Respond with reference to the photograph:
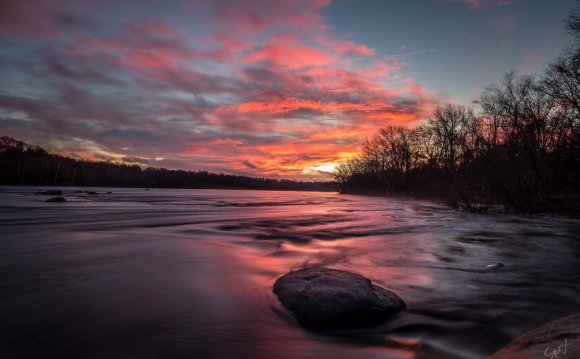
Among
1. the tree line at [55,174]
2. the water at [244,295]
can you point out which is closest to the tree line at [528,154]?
the water at [244,295]

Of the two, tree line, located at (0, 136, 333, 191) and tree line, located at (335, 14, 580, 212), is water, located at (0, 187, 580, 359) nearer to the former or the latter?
tree line, located at (335, 14, 580, 212)

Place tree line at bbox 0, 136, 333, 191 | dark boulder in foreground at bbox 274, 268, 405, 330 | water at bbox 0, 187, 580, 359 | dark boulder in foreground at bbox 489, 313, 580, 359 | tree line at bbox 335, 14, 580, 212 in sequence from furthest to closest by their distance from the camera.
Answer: tree line at bbox 0, 136, 333, 191, tree line at bbox 335, 14, 580, 212, dark boulder in foreground at bbox 274, 268, 405, 330, water at bbox 0, 187, 580, 359, dark boulder in foreground at bbox 489, 313, 580, 359

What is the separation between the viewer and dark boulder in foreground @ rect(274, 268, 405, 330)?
3.31m

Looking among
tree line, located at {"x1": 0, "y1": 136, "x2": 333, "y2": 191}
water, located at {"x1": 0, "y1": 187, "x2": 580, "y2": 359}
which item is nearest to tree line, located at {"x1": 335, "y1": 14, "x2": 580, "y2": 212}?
water, located at {"x1": 0, "y1": 187, "x2": 580, "y2": 359}

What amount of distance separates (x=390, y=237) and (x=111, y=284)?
8090 mm

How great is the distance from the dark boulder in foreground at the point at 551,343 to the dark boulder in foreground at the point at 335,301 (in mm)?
1306

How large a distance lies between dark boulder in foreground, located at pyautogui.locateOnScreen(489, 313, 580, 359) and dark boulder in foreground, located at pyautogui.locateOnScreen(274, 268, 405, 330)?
1306mm

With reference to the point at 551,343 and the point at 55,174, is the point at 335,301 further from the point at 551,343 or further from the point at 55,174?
the point at 55,174

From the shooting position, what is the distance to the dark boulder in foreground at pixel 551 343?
1826 mm

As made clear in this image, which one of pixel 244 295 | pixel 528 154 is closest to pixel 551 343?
pixel 244 295

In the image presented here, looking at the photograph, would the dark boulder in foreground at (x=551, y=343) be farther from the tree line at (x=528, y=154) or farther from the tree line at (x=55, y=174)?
the tree line at (x=55, y=174)

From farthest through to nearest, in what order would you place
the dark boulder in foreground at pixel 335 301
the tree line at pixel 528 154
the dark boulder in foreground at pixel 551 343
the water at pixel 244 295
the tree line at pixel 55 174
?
the tree line at pixel 55 174 < the tree line at pixel 528 154 < the dark boulder in foreground at pixel 335 301 < the water at pixel 244 295 < the dark boulder in foreground at pixel 551 343

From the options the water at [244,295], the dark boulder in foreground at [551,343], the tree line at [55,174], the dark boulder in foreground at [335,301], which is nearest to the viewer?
the dark boulder in foreground at [551,343]

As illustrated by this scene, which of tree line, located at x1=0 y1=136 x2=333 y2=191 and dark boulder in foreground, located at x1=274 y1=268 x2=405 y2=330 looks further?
tree line, located at x1=0 y1=136 x2=333 y2=191
